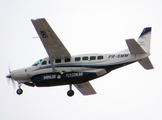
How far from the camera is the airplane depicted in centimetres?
4247

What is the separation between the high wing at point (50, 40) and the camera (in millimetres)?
41781

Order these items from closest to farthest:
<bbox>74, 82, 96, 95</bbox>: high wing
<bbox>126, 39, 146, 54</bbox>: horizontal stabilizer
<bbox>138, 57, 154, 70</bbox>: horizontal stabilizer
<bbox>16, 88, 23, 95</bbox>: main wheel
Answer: <bbox>126, 39, 146, 54</bbox>: horizontal stabilizer → <bbox>138, 57, 154, 70</bbox>: horizontal stabilizer → <bbox>16, 88, 23, 95</bbox>: main wheel → <bbox>74, 82, 96, 95</bbox>: high wing

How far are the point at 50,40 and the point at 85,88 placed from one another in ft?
28.2

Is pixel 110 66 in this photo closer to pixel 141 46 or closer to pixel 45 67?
pixel 141 46

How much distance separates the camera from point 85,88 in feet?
164

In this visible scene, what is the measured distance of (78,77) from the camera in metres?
44.1

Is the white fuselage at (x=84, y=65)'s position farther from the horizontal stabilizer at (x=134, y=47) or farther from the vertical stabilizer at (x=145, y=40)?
the vertical stabilizer at (x=145, y=40)

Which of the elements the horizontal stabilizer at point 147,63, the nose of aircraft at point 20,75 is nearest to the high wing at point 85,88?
the nose of aircraft at point 20,75

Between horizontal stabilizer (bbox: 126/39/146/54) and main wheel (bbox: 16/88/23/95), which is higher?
horizontal stabilizer (bbox: 126/39/146/54)

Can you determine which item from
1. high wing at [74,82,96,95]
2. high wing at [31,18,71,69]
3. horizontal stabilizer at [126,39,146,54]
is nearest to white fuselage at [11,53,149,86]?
horizontal stabilizer at [126,39,146,54]

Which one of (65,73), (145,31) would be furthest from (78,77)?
(145,31)

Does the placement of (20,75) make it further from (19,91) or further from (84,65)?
(84,65)

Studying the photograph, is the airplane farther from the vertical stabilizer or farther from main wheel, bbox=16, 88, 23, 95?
main wheel, bbox=16, 88, 23, 95

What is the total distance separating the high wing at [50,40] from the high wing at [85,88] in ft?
17.9
